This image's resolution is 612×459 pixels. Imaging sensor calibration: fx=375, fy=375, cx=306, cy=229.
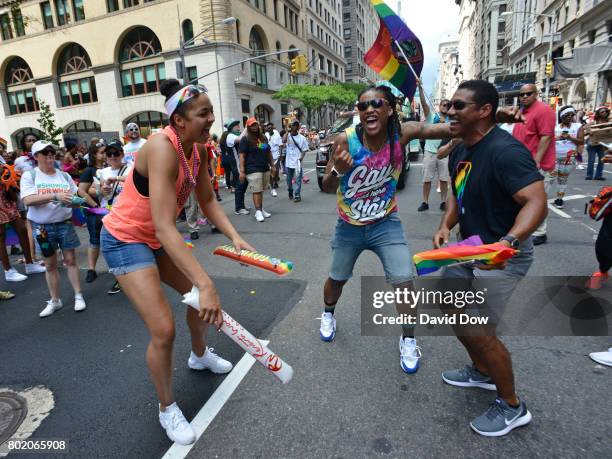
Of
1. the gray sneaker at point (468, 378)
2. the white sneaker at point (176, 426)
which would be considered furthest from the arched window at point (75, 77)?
the gray sneaker at point (468, 378)

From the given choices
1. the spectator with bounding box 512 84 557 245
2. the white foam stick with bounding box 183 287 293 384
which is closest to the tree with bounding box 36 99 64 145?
the spectator with bounding box 512 84 557 245

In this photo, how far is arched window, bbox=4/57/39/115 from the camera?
4150cm

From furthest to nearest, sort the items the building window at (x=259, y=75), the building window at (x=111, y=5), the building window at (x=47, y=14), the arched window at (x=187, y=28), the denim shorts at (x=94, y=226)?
1. the building window at (x=47, y=14)
2. the building window at (x=259, y=75)
3. the building window at (x=111, y=5)
4. the arched window at (x=187, y=28)
5. the denim shorts at (x=94, y=226)

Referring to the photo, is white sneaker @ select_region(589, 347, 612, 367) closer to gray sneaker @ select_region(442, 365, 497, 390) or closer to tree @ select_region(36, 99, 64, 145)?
gray sneaker @ select_region(442, 365, 497, 390)

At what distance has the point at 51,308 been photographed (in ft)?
13.9

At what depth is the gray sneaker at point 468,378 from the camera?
2586 mm

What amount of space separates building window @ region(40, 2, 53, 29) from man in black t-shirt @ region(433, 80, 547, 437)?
49.3m

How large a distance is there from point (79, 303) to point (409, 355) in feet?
12.1

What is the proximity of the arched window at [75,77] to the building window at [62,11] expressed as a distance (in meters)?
2.39

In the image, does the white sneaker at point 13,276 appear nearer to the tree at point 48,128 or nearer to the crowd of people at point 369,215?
the crowd of people at point 369,215

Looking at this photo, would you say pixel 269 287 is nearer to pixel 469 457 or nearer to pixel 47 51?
pixel 469 457

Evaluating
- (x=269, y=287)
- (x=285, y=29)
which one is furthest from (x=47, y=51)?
(x=269, y=287)

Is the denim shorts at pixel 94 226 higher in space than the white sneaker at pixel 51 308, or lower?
higher

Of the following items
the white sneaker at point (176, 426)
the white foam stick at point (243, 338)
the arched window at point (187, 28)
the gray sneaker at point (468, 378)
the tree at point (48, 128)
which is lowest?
the gray sneaker at point (468, 378)
